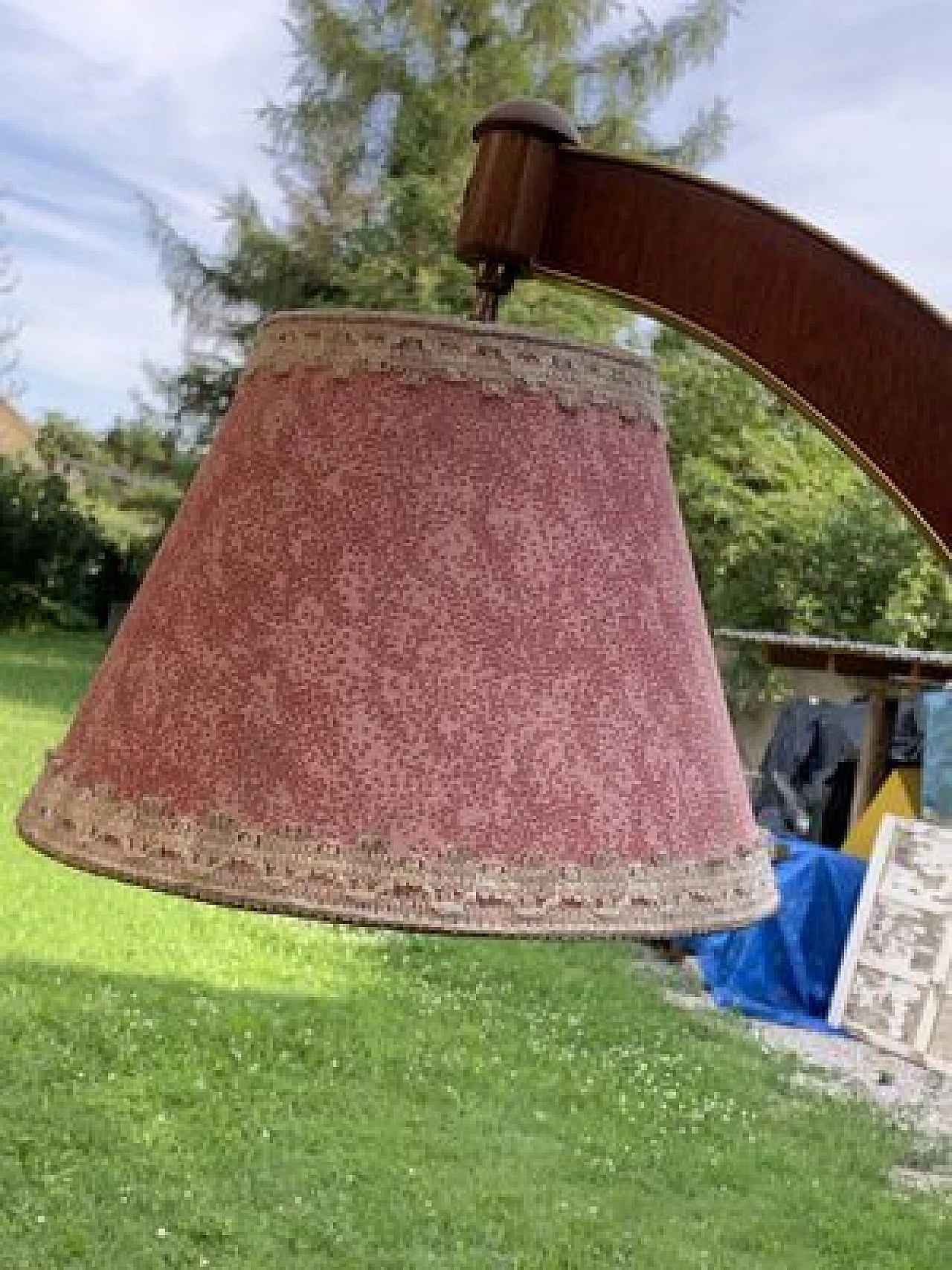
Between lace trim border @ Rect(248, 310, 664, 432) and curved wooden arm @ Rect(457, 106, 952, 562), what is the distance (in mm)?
87

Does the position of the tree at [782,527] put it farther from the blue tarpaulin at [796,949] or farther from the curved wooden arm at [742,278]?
the curved wooden arm at [742,278]

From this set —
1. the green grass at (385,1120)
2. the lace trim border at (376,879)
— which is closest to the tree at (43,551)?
the green grass at (385,1120)

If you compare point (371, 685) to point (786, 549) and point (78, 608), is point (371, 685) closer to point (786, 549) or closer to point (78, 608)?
point (786, 549)

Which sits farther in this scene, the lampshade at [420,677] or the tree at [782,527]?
the tree at [782,527]

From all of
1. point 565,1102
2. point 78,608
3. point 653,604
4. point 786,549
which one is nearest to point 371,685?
point 653,604

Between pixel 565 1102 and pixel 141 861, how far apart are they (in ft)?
14.0

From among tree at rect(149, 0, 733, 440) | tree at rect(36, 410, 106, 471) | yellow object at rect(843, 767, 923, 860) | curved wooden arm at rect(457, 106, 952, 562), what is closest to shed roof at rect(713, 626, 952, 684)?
yellow object at rect(843, 767, 923, 860)

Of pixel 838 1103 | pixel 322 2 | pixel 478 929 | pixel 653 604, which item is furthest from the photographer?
pixel 322 2

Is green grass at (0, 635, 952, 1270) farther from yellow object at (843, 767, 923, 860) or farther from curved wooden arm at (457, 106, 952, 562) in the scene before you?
curved wooden arm at (457, 106, 952, 562)

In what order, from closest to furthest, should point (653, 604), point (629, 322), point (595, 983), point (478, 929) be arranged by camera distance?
point (478, 929) < point (653, 604) < point (595, 983) < point (629, 322)

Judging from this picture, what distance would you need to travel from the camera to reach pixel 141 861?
0.79m

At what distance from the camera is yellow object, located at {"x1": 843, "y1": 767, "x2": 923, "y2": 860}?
748cm

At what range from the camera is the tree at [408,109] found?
1728 cm

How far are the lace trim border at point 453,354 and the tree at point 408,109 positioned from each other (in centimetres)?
1602
